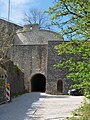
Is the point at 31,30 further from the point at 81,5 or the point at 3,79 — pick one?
the point at 81,5

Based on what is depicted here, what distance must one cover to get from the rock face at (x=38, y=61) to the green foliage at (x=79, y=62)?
2759cm

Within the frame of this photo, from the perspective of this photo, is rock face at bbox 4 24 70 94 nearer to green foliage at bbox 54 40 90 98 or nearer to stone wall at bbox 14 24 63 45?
stone wall at bbox 14 24 63 45

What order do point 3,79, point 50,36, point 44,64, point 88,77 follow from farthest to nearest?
point 50,36 → point 44,64 → point 3,79 → point 88,77

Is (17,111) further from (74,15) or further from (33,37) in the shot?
(33,37)

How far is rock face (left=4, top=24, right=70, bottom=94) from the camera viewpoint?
36.3 metres

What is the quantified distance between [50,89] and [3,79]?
64.4 ft

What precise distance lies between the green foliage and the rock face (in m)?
27.6

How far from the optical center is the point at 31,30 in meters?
43.7

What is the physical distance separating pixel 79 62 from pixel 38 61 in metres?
32.5

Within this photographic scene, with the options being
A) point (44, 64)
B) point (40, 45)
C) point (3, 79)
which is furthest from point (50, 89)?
point (3, 79)

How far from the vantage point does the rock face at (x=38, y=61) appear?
36281 mm

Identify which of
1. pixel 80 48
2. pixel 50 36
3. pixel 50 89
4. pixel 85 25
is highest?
pixel 50 36

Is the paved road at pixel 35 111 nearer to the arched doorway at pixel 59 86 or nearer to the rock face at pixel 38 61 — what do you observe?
the rock face at pixel 38 61

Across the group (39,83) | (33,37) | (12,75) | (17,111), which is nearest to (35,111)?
(17,111)
